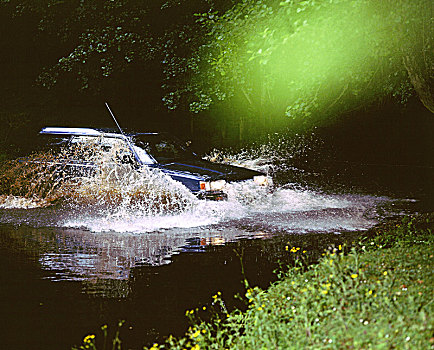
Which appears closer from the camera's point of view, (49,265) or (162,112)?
(49,265)

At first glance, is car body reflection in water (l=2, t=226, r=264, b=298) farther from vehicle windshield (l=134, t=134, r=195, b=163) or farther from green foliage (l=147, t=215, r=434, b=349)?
vehicle windshield (l=134, t=134, r=195, b=163)

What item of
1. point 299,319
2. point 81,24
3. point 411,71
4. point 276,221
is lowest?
point 299,319

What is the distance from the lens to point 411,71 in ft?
31.6

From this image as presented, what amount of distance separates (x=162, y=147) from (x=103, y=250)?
144 inches

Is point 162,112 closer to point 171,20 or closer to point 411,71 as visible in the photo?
point 171,20

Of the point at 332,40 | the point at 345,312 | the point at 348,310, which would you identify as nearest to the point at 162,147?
the point at 332,40

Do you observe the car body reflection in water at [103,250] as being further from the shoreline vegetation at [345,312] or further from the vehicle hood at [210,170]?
Answer: the shoreline vegetation at [345,312]

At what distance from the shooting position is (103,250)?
8.57 metres

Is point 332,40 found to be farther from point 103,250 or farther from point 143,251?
point 103,250

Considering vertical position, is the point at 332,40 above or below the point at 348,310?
above

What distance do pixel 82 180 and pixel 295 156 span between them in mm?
16809

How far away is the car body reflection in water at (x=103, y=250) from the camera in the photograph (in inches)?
277

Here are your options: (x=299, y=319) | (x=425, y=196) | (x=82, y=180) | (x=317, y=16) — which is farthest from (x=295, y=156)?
(x=299, y=319)

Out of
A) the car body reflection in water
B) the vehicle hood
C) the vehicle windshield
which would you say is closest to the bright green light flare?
the vehicle hood
